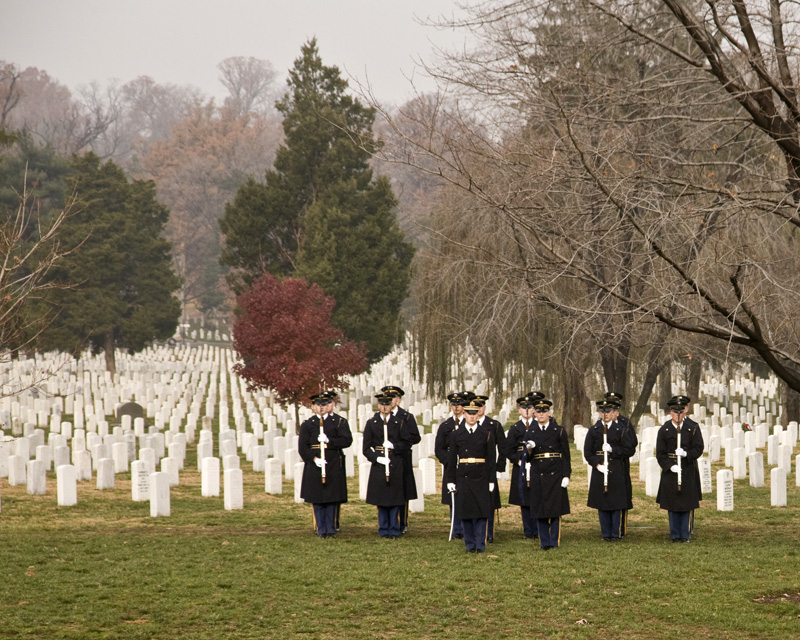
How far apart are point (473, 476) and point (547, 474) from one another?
757 mm

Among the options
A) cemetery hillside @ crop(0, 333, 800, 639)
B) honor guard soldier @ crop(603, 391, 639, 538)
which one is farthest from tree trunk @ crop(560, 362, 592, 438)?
honor guard soldier @ crop(603, 391, 639, 538)

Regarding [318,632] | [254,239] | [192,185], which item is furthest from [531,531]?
[192,185]

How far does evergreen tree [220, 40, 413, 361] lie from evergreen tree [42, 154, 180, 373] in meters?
6.33

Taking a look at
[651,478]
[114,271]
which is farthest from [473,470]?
[114,271]

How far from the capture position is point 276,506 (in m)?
12.7

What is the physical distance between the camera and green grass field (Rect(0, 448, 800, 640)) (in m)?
7.12

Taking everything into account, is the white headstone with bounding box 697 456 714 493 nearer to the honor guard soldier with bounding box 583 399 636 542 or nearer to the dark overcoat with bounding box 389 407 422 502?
the honor guard soldier with bounding box 583 399 636 542

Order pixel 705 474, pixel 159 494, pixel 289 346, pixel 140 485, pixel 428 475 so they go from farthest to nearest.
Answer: pixel 289 346
pixel 705 474
pixel 428 475
pixel 140 485
pixel 159 494

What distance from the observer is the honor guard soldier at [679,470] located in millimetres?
10070

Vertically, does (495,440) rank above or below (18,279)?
below

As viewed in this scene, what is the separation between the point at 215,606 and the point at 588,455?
4.33 metres

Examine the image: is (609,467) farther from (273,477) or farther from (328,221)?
(328,221)

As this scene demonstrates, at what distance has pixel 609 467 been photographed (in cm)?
1018

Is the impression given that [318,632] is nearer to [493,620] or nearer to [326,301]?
[493,620]
